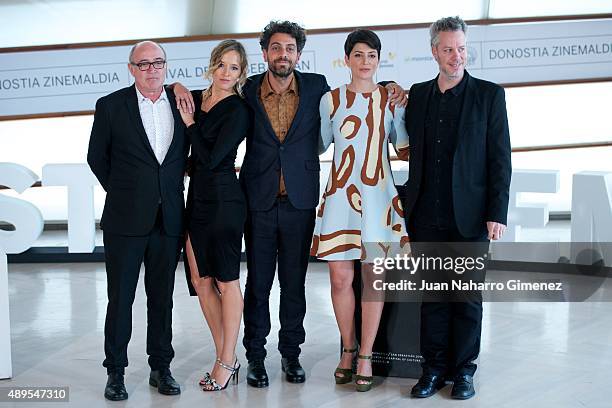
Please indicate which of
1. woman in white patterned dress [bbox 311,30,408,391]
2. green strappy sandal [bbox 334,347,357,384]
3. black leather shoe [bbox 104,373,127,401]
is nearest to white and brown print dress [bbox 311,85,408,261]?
woman in white patterned dress [bbox 311,30,408,391]

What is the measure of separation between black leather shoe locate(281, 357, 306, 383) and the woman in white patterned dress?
11.0 inches

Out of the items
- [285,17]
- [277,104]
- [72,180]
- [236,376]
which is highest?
[285,17]

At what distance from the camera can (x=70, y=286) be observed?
21.4ft

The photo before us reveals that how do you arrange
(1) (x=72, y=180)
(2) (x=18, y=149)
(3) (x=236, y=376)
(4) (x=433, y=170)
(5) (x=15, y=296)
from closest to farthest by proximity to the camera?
(4) (x=433, y=170), (3) (x=236, y=376), (5) (x=15, y=296), (1) (x=72, y=180), (2) (x=18, y=149)

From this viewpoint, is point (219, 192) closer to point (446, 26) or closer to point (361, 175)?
point (361, 175)

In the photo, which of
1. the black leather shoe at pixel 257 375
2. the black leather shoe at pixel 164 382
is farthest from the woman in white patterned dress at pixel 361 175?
the black leather shoe at pixel 164 382

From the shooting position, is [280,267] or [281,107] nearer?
[281,107]

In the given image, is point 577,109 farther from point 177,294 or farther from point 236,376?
point 236,376

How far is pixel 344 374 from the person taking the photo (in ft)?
13.6

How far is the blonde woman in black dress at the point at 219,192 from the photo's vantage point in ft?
12.5

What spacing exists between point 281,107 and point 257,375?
1222 millimetres

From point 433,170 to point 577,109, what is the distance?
535cm

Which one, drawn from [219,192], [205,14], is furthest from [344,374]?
[205,14]

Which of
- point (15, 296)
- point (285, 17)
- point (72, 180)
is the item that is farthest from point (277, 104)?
point (285, 17)
